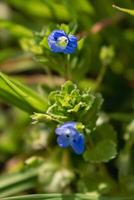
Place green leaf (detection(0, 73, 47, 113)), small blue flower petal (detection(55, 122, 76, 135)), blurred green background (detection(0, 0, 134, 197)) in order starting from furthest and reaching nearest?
blurred green background (detection(0, 0, 134, 197)), green leaf (detection(0, 73, 47, 113)), small blue flower petal (detection(55, 122, 76, 135))

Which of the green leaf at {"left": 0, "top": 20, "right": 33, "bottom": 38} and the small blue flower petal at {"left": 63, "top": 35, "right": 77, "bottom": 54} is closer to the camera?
the small blue flower petal at {"left": 63, "top": 35, "right": 77, "bottom": 54}

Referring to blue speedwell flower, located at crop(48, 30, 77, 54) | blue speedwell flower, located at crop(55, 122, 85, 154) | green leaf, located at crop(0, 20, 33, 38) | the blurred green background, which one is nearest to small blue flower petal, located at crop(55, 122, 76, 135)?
blue speedwell flower, located at crop(55, 122, 85, 154)

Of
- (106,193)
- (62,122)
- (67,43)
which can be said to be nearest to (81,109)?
(62,122)

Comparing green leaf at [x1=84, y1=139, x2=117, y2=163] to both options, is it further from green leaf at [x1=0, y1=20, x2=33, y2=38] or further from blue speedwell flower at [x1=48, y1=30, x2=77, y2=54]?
green leaf at [x1=0, y1=20, x2=33, y2=38]

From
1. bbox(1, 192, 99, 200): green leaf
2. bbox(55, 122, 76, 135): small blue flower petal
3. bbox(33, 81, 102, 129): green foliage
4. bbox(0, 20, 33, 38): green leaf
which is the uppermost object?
bbox(0, 20, 33, 38): green leaf

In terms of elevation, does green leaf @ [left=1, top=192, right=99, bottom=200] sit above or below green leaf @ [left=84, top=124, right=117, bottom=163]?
below

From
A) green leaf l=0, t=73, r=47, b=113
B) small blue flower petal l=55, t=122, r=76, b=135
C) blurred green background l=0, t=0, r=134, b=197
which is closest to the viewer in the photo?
small blue flower petal l=55, t=122, r=76, b=135

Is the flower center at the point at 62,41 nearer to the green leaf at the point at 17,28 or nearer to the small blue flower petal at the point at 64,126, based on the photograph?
the small blue flower petal at the point at 64,126
